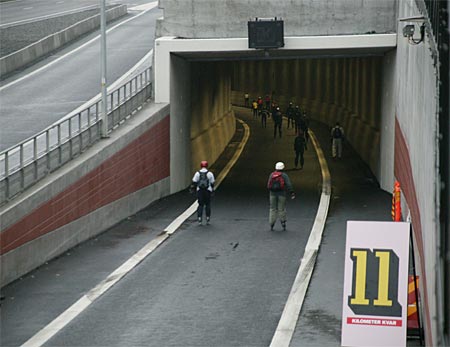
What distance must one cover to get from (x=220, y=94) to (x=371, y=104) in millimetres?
→ 10581

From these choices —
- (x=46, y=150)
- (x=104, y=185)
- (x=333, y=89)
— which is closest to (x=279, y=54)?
(x=104, y=185)

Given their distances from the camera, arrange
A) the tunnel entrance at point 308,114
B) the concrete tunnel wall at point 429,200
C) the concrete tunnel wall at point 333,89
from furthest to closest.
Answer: the concrete tunnel wall at point 333,89
the tunnel entrance at point 308,114
the concrete tunnel wall at point 429,200

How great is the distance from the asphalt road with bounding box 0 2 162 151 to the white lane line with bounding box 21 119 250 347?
475 centimetres

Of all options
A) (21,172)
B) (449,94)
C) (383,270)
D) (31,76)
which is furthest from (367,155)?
(449,94)

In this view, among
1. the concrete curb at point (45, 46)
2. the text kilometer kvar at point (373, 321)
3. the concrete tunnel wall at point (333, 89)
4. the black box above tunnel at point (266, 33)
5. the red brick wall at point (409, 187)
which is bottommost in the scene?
the concrete tunnel wall at point (333, 89)

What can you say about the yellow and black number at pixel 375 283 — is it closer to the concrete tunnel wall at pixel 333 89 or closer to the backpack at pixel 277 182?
the backpack at pixel 277 182

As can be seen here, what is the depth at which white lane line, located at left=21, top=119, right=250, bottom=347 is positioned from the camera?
49.0ft

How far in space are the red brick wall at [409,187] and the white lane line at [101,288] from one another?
18.1ft

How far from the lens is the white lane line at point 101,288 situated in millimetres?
14922

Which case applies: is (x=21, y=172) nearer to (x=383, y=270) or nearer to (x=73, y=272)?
(x=73, y=272)

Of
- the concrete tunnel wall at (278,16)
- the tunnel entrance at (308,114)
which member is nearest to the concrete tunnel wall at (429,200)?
the concrete tunnel wall at (278,16)

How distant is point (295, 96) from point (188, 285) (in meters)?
54.8

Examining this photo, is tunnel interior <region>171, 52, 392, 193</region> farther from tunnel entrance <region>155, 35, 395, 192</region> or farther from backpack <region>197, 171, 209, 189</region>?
backpack <region>197, 171, 209, 189</region>

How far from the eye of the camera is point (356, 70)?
156ft
